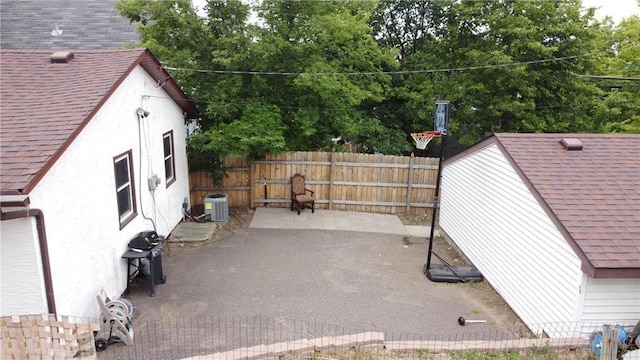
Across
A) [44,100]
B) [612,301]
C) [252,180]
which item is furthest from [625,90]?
[44,100]

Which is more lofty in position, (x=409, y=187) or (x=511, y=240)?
(x=511, y=240)

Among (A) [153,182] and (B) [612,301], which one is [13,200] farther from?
(B) [612,301]

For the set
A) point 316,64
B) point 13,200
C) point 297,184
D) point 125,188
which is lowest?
point 297,184

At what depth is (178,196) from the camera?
39.6 feet

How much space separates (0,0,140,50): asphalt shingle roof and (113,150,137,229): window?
321 inches

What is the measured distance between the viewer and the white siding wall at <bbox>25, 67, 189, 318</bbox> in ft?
19.6

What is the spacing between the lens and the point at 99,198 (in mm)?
7246

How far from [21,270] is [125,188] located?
3.31 metres

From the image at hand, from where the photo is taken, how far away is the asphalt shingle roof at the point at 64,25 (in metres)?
15.5

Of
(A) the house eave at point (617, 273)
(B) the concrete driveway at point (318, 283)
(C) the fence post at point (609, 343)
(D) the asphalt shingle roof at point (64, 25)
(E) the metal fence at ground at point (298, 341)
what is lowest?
(B) the concrete driveway at point (318, 283)

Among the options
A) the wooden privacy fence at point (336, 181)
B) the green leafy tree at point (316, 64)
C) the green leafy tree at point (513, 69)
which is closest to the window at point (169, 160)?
the wooden privacy fence at point (336, 181)

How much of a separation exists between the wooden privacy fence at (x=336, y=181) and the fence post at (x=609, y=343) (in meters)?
8.69

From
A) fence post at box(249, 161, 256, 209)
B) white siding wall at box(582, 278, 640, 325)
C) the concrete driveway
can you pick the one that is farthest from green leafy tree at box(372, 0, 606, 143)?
white siding wall at box(582, 278, 640, 325)

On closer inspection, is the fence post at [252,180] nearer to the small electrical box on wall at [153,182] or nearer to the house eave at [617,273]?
the small electrical box on wall at [153,182]
